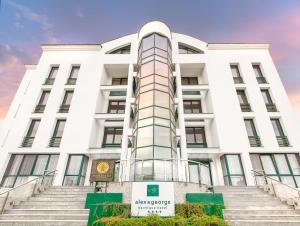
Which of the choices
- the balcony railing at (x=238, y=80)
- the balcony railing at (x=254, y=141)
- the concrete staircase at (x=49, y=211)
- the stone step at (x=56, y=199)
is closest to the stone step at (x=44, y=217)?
the concrete staircase at (x=49, y=211)

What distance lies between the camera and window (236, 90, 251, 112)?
20.3 meters

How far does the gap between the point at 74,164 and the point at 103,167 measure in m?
7.84

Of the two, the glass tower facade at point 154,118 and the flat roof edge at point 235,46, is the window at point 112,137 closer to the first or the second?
the glass tower facade at point 154,118

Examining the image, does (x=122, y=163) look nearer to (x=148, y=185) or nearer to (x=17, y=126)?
(x=148, y=185)

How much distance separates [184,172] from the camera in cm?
1238

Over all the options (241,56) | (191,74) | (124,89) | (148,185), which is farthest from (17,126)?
(241,56)

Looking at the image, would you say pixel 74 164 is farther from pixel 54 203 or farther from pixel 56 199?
pixel 54 203

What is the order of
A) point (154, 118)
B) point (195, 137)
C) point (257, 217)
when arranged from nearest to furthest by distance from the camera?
point (257, 217), point (154, 118), point (195, 137)

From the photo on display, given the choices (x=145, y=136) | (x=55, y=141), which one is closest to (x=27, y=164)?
(x=55, y=141)

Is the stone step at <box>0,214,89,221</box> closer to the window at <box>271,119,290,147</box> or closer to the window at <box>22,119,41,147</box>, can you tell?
the window at <box>22,119,41,147</box>

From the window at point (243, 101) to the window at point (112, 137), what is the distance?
13.0m

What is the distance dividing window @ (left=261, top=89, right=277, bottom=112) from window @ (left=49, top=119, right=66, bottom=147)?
2108 cm

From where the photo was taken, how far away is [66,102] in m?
21.3

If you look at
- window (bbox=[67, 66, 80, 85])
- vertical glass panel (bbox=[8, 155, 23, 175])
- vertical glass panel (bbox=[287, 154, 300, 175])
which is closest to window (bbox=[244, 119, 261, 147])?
vertical glass panel (bbox=[287, 154, 300, 175])
